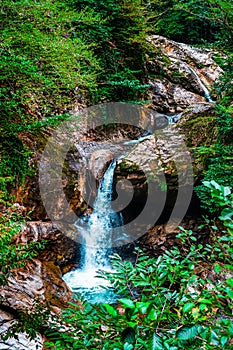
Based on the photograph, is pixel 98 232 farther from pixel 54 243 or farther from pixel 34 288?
pixel 34 288

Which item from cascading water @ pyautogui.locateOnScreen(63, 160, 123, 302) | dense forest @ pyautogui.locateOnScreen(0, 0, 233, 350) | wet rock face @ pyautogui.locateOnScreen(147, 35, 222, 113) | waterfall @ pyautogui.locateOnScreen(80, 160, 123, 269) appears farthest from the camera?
wet rock face @ pyautogui.locateOnScreen(147, 35, 222, 113)

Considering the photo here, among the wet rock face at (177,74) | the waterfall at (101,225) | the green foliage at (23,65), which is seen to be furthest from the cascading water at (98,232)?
the wet rock face at (177,74)

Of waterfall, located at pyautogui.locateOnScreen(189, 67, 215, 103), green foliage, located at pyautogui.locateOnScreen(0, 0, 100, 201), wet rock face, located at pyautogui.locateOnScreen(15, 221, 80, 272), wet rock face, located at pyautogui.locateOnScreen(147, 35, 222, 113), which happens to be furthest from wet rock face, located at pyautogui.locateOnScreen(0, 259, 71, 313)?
waterfall, located at pyautogui.locateOnScreen(189, 67, 215, 103)

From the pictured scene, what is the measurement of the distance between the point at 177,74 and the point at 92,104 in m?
4.47

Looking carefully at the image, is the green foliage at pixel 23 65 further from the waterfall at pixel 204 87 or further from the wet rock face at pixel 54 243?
the waterfall at pixel 204 87

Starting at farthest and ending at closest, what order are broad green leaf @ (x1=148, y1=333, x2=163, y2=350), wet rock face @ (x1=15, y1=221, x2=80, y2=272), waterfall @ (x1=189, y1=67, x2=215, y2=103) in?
waterfall @ (x1=189, y1=67, x2=215, y2=103) → wet rock face @ (x1=15, y1=221, x2=80, y2=272) → broad green leaf @ (x1=148, y1=333, x2=163, y2=350)

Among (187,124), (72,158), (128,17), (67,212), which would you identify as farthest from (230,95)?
(128,17)

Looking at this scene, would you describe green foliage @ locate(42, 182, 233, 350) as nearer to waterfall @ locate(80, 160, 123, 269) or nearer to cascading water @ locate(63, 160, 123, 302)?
cascading water @ locate(63, 160, 123, 302)

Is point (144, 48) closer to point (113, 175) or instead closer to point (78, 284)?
point (113, 175)

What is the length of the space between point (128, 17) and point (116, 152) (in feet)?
13.0

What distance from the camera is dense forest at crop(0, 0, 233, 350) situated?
0.90 meters

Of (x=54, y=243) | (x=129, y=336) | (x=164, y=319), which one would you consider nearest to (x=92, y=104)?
(x=54, y=243)

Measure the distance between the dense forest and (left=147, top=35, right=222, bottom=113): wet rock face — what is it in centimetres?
30

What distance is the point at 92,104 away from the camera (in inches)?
269
